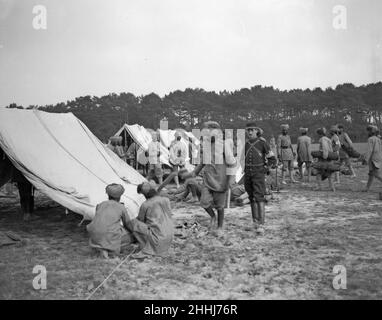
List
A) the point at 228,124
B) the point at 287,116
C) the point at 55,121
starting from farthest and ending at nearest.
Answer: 1. the point at 287,116
2. the point at 228,124
3. the point at 55,121

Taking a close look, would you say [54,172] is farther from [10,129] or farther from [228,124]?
[228,124]

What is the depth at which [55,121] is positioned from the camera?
762cm

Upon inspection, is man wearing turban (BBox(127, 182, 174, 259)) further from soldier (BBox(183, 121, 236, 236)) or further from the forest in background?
the forest in background

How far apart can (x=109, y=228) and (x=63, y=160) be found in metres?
2.42

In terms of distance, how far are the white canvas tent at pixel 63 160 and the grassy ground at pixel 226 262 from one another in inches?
28.4

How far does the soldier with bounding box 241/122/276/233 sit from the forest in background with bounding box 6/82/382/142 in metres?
28.1

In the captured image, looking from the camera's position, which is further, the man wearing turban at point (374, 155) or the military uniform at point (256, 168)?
Answer: the man wearing turban at point (374, 155)

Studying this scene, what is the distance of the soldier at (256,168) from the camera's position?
6.17 metres

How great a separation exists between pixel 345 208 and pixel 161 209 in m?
4.47

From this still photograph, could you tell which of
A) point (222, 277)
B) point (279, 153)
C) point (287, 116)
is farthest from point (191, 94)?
point (222, 277)

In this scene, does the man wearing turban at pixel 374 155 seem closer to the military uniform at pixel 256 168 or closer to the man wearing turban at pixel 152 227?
the military uniform at pixel 256 168

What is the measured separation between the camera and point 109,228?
4836 mm

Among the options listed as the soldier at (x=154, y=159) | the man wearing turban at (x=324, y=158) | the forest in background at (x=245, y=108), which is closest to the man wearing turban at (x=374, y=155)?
the man wearing turban at (x=324, y=158)
